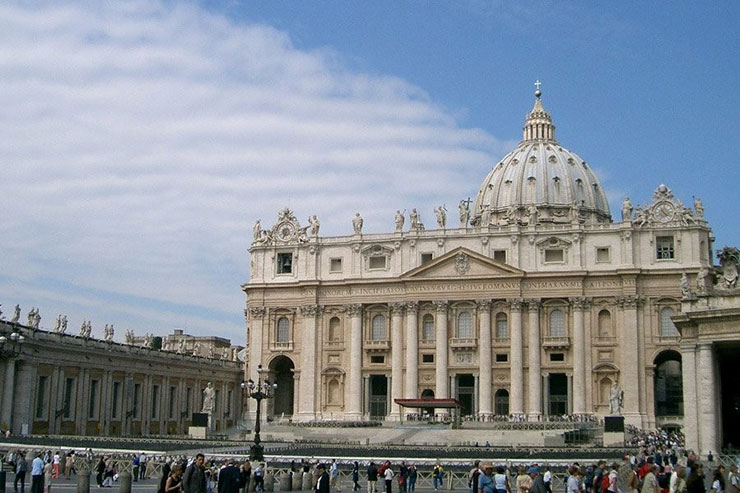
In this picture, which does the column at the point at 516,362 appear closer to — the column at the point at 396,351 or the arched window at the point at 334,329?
the column at the point at 396,351

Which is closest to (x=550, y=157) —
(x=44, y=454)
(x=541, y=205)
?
(x=541, y=205)

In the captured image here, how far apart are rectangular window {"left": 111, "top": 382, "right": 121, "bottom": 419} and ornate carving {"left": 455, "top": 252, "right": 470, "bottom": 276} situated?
31443 millimetres

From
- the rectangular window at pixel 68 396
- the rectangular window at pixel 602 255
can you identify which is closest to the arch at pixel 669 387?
the rectangular window at pixel 602 255

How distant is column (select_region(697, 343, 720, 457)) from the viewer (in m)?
37.8

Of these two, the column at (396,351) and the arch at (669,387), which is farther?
the arch at (669,387)

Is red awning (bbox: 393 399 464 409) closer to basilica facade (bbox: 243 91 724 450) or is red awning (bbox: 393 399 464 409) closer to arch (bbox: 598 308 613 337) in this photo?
basilica facade (bbox: 243 91 724 450)

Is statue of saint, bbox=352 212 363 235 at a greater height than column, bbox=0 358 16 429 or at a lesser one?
greater

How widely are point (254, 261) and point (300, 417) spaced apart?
1648cm

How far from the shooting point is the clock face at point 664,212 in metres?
83.1

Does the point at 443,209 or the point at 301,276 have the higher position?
the point at 443,209

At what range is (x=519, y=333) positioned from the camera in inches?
3312

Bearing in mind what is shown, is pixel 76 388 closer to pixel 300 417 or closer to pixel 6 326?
pixel 6 326

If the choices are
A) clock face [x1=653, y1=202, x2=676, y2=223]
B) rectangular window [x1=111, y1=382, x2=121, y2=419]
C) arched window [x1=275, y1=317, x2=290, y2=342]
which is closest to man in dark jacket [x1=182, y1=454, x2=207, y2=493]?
rectangular window [x1=111, y1=382, x2=121, y2=419]

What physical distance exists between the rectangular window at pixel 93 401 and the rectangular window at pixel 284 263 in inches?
1155
